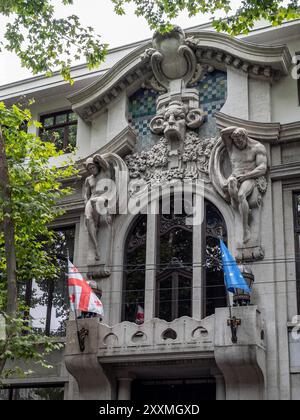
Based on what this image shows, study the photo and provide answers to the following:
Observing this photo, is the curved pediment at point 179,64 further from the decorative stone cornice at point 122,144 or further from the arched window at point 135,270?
the arched window at point 135,270

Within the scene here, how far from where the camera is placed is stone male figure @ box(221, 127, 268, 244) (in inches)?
731

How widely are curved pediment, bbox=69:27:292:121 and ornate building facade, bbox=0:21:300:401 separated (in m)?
0.03

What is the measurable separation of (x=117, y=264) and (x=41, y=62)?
631cm

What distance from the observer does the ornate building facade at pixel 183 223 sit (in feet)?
57.1

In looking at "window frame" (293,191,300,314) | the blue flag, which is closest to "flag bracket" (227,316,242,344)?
the blue flag

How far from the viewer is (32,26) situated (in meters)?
18.1

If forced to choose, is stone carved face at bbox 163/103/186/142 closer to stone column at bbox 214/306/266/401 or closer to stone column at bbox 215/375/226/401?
stone column at bbox 214/306/266/401

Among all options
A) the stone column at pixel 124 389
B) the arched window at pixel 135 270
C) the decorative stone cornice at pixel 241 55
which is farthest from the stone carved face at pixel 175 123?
the stone column at pixel 124 389

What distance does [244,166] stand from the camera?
19.2m

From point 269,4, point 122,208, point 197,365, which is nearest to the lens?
point 269,4

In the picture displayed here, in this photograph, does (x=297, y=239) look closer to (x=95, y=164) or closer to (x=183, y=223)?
(x=183, y=223)

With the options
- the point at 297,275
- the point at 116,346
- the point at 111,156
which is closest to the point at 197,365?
the point at 116,346

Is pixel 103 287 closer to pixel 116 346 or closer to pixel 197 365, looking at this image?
pixel 116 346
